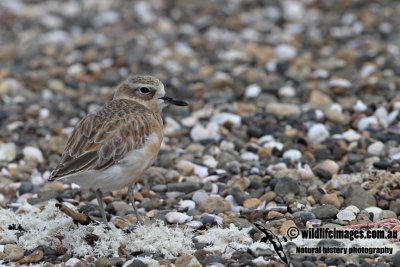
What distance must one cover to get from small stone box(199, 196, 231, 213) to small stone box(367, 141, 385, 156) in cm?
198

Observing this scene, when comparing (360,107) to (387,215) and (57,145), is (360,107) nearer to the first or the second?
(387,215)

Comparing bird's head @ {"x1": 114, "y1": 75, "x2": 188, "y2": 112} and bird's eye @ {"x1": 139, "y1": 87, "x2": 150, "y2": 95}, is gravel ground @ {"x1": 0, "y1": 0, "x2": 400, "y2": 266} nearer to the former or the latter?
bird's head @ {"x1": 114, "y1": 75, "x2": 188, "y2": 112}

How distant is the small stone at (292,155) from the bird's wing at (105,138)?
6.27ft

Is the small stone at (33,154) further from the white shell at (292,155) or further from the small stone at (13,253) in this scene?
the white shell at (292,155)

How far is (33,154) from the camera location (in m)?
9.14

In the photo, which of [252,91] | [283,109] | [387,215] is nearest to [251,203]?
[387,215]

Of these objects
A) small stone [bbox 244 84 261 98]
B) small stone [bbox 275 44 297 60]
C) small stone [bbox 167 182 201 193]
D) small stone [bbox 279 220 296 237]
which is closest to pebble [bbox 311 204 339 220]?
small stone [bbox 279 220 296 237]

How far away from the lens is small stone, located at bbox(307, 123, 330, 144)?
9.13m

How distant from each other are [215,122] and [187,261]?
4020 millimetres

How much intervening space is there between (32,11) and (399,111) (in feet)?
26.9

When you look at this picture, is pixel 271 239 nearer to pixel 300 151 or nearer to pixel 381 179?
pixel 381 179

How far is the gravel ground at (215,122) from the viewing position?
658cm

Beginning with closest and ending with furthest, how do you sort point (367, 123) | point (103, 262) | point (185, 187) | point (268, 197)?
point (103, 262)
point (268, 197)
point (185, 187)
point (367, 123)

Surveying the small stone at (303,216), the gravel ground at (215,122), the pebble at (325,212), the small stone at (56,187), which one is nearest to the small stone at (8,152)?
the gravel ground at (215,122)
